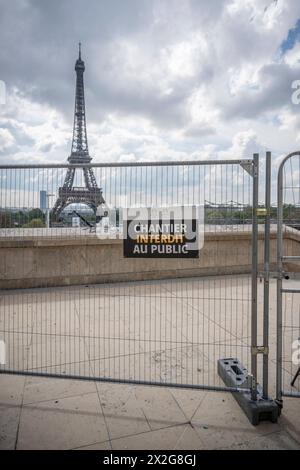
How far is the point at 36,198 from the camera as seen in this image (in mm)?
4188

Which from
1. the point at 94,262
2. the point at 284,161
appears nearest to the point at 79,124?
the point at 94,262

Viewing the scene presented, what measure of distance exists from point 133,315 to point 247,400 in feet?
9.92

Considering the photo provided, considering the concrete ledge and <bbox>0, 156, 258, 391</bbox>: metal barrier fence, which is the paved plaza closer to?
<bbox>0, 156, 258, 391</bbox>: metal barrier fence

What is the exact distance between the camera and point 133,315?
5570 mm

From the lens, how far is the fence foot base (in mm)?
2660

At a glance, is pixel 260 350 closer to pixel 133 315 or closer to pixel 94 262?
pixel 133 315

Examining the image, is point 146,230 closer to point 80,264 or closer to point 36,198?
point 36,198

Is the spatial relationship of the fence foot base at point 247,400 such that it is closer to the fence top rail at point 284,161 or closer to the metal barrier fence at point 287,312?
the metal barrier fence at point 287,312

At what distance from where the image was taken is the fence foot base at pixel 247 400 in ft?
8.73

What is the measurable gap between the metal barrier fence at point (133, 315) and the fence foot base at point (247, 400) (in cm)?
10

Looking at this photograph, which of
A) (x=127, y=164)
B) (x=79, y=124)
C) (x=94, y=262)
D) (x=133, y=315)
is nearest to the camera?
(x=127, y=164)

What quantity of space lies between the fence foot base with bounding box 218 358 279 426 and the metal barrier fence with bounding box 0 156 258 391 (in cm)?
10

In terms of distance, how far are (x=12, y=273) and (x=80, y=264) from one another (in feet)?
5.24
